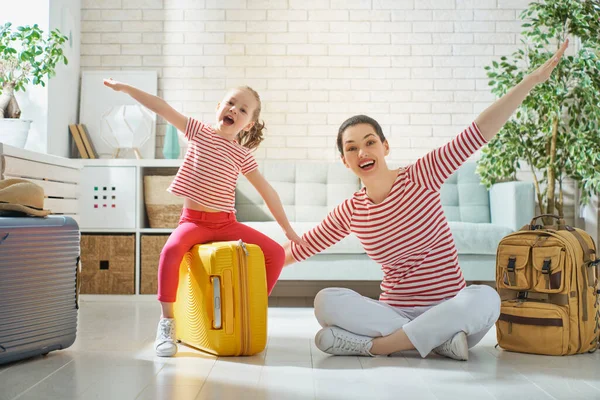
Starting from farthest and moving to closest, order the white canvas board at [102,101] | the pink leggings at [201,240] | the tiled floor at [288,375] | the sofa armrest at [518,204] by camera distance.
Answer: the white canvas board at [102,101] < the sofa armrest at [518,204] < the pink leggings at [201,240] < the tiled floor at [288,375]

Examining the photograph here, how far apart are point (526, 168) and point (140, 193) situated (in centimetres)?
241

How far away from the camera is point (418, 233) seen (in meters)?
2.23

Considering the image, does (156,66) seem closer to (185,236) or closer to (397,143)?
(397,143)

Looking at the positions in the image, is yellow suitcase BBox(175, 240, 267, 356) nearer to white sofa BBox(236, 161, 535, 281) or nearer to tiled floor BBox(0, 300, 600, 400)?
tiled floor BBox(0, 300, 600, 400)

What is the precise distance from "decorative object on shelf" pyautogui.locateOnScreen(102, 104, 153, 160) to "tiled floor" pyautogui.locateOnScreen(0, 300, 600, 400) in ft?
6.35

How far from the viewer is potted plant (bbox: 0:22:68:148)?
326 cm

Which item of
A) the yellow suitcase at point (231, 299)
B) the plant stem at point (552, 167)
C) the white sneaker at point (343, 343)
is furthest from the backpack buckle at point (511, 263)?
the plant stem at point (552, 167)

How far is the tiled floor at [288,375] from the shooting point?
5.46 feet

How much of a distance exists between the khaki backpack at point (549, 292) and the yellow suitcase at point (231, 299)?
0.82 meters

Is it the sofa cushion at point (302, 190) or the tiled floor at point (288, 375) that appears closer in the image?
the tiled floor at point (288, 375)

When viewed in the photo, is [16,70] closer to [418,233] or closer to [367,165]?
[367,165]

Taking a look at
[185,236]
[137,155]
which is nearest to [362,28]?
[137,155]

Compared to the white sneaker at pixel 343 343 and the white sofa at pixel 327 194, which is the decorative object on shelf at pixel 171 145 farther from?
the white sneaker at pixel 343 343

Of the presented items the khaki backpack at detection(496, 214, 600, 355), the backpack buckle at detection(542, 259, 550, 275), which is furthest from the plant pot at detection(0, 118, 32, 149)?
the backpack buckle at detection(542, 259, 550, 275)
